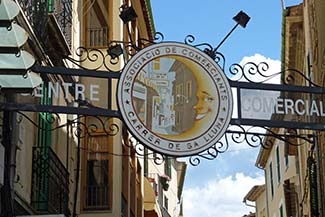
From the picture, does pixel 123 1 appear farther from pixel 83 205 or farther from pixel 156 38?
pixel 156 38

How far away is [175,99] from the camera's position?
1023 cm

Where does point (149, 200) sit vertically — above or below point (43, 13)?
below

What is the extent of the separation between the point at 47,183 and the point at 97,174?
5890 mm

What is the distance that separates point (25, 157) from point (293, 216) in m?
21.1

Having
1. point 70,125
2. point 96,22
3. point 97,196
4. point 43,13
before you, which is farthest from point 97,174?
point 70,125

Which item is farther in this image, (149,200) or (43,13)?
(149,200)

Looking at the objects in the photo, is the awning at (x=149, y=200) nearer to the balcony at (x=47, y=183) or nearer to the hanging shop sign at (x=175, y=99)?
the balcony at (x=47, y=183)

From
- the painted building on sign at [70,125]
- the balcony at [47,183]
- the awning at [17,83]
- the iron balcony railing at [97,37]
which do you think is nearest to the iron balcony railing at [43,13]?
the painted building on sign at [70,125]

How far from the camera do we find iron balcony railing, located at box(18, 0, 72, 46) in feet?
45.8

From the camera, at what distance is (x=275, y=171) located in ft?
132

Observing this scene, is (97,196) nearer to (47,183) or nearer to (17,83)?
(47,183)

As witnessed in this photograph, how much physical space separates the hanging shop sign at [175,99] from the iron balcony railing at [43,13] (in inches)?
149

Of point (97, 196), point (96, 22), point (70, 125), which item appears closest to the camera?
point (70, 125)

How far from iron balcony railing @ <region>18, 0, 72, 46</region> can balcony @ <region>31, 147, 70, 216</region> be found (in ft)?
6.54
